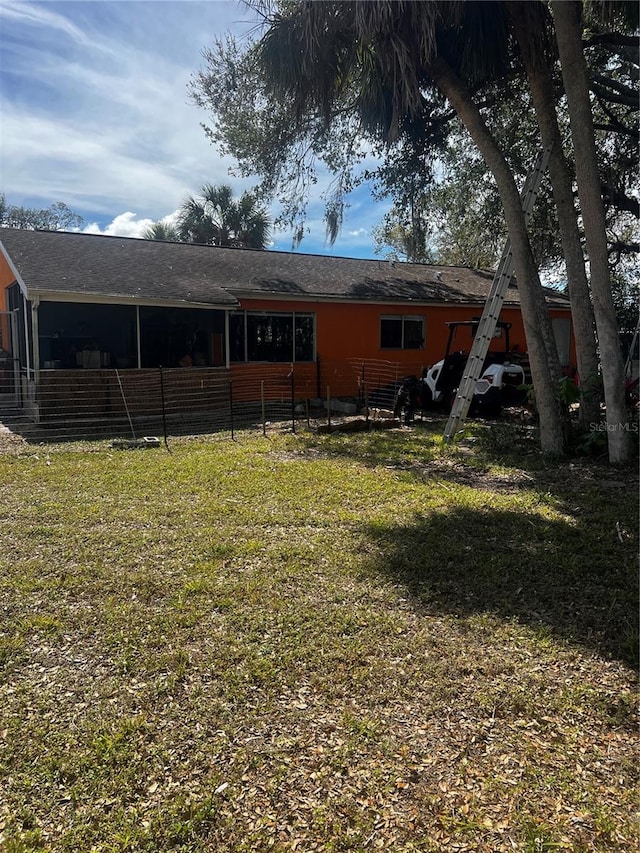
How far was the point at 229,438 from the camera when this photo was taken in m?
9.84

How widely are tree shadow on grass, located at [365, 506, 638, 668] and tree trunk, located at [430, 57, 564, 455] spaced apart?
10.3ft

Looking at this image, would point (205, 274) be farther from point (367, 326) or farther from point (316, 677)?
point (316, 677)

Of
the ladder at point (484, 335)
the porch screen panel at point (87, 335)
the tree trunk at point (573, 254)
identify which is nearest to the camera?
the tree trunk at point (573, 254)

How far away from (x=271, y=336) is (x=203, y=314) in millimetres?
1794

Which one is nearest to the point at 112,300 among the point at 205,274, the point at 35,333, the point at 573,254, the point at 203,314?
the point at 35,333

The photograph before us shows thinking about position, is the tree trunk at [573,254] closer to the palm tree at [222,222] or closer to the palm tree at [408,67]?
the palm tree at [408,67]

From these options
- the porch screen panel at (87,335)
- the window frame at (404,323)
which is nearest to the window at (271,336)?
the window frame at (404,323)

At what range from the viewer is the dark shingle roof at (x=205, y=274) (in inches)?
456

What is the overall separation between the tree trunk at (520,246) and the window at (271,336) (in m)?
7.24

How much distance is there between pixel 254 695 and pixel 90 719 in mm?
759

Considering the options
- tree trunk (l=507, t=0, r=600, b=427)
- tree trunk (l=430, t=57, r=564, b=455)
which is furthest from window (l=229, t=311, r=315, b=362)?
tree trunk (l=507, t=0, r=600, b=427)

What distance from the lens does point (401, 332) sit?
16.3 metres

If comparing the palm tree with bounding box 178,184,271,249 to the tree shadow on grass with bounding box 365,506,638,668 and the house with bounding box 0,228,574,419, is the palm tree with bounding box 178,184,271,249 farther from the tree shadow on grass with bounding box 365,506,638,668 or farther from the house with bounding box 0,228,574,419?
the tree shadow on grass with bounding box 365,506,638,668

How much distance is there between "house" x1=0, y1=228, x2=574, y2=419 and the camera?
11734 mm
